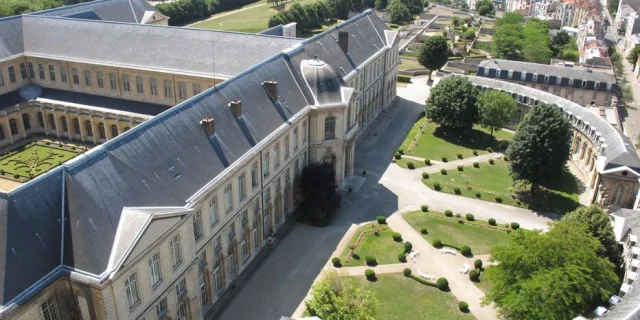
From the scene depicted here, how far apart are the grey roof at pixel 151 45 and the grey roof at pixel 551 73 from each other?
53381 millimetres

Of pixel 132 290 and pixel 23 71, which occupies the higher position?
pixel 23 71

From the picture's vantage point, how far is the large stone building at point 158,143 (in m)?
35.1

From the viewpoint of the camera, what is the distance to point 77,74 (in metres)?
82.9

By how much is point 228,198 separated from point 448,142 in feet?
166

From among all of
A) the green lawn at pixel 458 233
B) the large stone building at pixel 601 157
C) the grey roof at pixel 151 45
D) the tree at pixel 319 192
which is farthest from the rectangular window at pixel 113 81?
the large stone building at pixel 601 157

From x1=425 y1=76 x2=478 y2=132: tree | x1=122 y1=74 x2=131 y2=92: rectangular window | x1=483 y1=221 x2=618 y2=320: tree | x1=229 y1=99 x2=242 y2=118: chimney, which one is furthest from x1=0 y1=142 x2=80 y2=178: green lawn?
x1=483 y1=221 x2=618 y2=320: tree

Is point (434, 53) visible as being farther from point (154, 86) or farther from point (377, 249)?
point (377, 249)

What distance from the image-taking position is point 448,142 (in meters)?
89.5

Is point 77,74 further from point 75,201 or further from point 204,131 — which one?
point 75,201

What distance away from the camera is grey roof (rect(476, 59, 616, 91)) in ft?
344

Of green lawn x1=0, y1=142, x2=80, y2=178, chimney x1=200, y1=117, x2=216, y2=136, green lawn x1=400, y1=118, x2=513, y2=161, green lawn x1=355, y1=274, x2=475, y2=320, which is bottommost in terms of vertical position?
green lawn x1=355, y1=274, x2=475, y2=320

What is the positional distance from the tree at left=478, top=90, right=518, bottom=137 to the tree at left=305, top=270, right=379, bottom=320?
5443 cm

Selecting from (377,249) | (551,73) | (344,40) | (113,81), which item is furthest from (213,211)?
(551,73)

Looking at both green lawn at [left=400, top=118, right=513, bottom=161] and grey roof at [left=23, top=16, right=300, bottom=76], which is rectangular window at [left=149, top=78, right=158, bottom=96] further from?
green lawn at [left=400, top=118, right=513, bottom=161]
